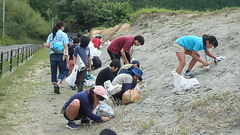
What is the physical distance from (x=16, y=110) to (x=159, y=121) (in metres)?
3.29

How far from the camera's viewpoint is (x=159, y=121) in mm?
6324

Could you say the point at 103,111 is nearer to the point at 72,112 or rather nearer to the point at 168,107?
the point at 72,112

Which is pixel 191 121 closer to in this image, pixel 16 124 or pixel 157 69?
pixel 16 124

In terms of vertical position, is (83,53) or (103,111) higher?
(83,53)

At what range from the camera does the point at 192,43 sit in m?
8.49

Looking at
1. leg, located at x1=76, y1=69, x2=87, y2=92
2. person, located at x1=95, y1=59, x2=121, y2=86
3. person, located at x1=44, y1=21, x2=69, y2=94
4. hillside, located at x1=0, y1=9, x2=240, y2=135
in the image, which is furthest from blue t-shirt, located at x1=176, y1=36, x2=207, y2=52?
person, located at x1=44, y1=21, x2=69, y2=94

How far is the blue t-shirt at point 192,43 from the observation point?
832 cm

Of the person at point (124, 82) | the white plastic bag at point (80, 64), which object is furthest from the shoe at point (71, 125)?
the white plastic bag at point (80, 64)

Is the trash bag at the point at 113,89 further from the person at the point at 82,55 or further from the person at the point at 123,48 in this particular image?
the person at the point at 123,48

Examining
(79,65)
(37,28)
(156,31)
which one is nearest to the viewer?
(79,65)

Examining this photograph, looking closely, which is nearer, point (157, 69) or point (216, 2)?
point (157, 69)

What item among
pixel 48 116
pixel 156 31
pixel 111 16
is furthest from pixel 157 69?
pixel 111 16

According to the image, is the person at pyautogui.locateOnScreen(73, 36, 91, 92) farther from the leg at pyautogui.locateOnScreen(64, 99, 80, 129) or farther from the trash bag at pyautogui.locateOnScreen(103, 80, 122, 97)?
the leg at pyautogui.locateOnScreen(64, 99, 80, 129)

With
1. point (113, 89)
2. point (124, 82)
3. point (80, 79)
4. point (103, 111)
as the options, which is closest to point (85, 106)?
point (103, 111)
